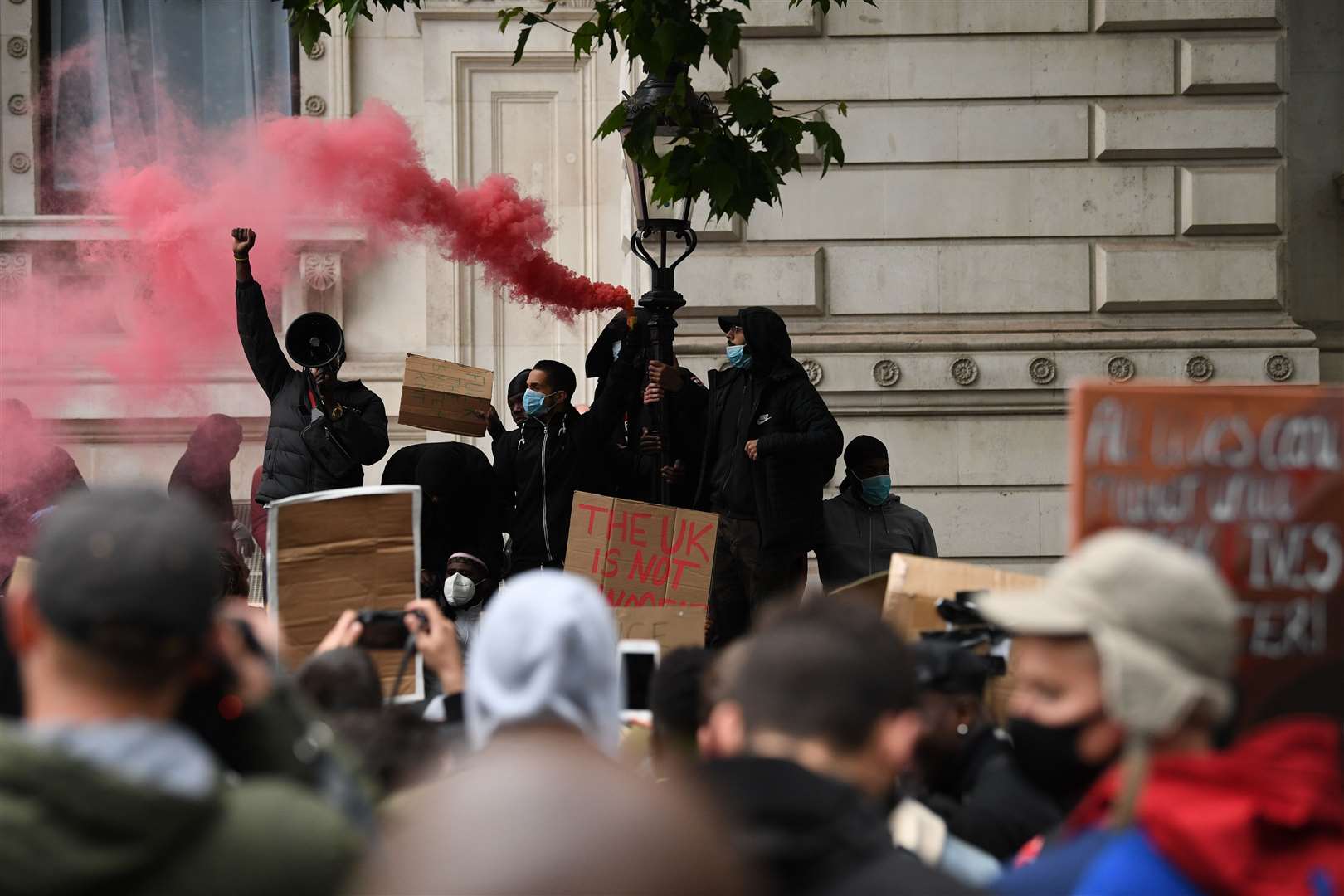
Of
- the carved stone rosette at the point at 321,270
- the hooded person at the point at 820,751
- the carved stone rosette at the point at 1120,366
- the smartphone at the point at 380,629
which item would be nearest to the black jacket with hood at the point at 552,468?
the carved stone rosette at the point at 1120,366

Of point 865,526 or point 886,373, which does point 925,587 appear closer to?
point 865,526

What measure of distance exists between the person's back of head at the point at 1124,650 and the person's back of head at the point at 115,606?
1228mm

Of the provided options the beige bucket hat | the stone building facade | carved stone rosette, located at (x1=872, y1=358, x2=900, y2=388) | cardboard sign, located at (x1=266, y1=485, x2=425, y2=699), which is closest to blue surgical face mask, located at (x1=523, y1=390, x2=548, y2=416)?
the stone building facade

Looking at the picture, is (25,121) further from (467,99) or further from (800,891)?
(800,891)

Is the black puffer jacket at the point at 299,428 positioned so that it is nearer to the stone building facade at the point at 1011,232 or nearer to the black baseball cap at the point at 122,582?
the stone building facade at the point at 1011,232

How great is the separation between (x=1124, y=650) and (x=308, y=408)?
21.8 feet

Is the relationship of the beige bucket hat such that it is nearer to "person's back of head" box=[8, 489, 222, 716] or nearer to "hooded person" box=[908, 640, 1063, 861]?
"hooded person" box=[908, 640, 1063, 861]

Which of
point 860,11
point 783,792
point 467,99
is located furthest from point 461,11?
point 783,792

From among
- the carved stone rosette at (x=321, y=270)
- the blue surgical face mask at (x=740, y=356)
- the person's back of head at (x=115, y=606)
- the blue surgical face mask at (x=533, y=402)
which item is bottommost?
the person's back of head at (x=115, y=606)

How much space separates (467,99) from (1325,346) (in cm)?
688

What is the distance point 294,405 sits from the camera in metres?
8.52

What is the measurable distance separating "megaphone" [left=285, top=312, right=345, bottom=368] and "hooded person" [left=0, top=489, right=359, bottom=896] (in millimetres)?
6495

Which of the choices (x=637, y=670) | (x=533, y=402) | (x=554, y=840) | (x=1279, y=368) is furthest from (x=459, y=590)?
(x=554, y=840)

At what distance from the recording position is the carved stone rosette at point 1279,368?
A: 1071 centimetres
